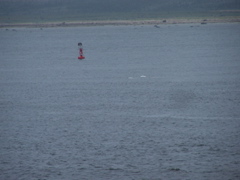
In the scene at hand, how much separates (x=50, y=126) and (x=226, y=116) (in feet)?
24.2

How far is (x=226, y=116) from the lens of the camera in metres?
20.8

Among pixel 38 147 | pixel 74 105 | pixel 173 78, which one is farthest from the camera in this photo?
pixel 173 78

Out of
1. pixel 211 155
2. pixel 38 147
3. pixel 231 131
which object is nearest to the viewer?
pixel 211 155

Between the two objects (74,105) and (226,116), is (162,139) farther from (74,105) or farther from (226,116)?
(74,105)

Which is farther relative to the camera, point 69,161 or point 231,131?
point 231,131

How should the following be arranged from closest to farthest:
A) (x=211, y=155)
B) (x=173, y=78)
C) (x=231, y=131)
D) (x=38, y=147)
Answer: (x=211, y=155) < (x=38, y=147) < (x=231, y=131) < (x=173, y=78)

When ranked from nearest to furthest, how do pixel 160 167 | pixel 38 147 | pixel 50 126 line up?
1. pixel 160 167
2. pixel 38 147
3. pixel 50 126

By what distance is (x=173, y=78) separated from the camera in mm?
34156

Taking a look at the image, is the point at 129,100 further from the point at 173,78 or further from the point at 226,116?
the point at 173,78

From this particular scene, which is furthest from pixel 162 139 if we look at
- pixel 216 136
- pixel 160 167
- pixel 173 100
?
pixel 173 100

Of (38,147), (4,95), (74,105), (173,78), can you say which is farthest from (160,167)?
(173,78)

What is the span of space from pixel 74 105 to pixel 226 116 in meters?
7.67

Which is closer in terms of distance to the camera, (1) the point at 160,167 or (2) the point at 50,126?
(1) the point at 160,167

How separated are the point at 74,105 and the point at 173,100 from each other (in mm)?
5020
